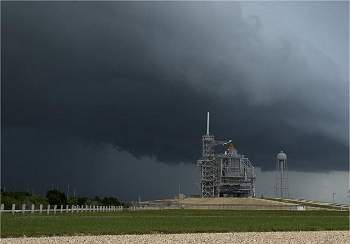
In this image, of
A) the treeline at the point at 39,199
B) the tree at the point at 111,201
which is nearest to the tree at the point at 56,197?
the treeline at the point at 39,199

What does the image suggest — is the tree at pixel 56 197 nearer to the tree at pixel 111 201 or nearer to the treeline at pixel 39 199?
the treeline at pixel 39 199

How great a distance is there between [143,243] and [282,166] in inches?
6807

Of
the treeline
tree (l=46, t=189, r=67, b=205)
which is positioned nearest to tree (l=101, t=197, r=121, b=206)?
the treeline

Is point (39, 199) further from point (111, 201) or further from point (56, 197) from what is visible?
point (111, 201)

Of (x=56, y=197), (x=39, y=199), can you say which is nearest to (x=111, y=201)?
(x=56, y=197)

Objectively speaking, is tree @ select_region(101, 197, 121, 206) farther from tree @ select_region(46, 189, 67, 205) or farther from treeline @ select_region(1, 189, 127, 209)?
tree @ select_region(46, 189, 67, 205)

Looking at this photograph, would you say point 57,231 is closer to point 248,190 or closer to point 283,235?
point 283,235

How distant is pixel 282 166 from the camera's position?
637 feet

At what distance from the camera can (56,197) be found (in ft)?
393

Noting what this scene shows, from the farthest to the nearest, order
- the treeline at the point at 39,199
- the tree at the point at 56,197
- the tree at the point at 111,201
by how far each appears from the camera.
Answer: the tree at the point at 111,201, the tree at the point at 56,197, the treeline at the point at 39,199

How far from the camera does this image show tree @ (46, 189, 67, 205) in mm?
113488

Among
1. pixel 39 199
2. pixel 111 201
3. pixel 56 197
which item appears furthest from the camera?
pixel 111 201

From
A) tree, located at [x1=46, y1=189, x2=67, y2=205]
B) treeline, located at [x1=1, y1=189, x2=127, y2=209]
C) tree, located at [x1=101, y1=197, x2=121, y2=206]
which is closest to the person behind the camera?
treeline, located at [x1=1, y1=189, x2=127, y2=209]

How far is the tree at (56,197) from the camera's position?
113488mm
